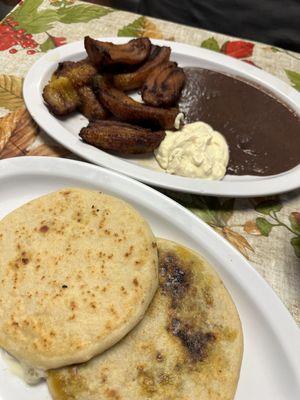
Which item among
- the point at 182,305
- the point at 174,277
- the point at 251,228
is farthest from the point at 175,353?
the point at 251,228

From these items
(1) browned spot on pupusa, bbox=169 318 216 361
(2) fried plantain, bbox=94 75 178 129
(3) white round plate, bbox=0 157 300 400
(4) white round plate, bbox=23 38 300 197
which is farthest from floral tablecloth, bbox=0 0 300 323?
(1) browned spot on pupusa, bbox=169 318 216 361

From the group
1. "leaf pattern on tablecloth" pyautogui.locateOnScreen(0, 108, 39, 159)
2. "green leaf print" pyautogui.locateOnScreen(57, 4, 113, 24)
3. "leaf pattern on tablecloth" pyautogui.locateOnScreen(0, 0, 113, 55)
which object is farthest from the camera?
"green leaf print" pyautogui.locateOnScreen(57, 4, 113, 24)

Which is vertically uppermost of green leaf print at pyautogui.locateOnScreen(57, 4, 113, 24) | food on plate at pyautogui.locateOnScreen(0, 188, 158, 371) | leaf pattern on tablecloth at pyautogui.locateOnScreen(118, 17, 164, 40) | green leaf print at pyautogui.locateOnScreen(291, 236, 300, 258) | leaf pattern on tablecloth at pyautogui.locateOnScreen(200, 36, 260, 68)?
green leaf print at pyautogui.locateOnScreen(57, 4, 113, 24)

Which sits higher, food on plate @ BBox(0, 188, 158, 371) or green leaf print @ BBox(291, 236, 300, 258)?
food on plate @ BBox(0, 188, 158, 371)

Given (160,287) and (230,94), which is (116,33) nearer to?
(230,94)

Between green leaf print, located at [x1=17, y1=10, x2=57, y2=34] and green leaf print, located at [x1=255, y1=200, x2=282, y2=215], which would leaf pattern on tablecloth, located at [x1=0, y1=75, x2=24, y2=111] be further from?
green leaf print, located at [x1=255, y1=200, x2=282, y2=215]

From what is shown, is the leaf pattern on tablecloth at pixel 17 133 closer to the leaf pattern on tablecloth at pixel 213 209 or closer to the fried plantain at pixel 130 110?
the fried plantain at pixel 130 110
